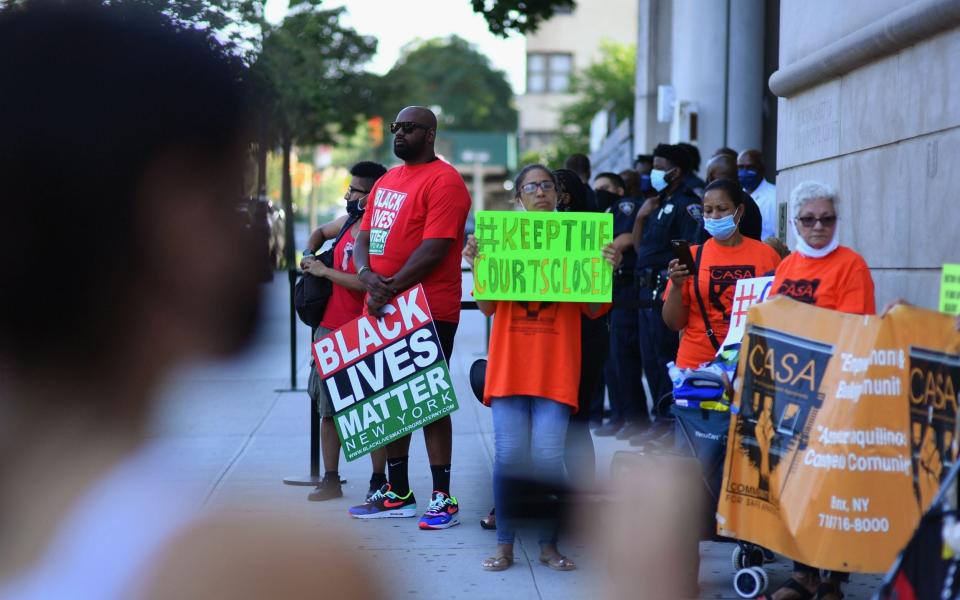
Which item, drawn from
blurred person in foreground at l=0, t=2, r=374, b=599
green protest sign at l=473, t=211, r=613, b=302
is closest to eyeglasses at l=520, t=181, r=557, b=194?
green protest sign at l=473, t=211, r=613, b=302

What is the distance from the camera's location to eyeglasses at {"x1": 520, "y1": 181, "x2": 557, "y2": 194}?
614 centimetres

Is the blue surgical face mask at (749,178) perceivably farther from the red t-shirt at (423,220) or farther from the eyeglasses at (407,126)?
the eyeglasses at (407,126)

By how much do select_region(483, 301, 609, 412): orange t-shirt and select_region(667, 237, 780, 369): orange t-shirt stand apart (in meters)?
0.53

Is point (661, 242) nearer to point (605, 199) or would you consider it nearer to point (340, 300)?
point (605, 199)

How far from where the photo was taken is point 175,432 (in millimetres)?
10031

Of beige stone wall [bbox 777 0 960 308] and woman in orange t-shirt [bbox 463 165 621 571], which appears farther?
beige stone wall [bbox 777 0 960 308]

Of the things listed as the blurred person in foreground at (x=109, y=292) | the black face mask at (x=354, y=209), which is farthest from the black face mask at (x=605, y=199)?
the black face mask at (x=354, y=209)

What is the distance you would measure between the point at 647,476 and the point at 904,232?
264 cm

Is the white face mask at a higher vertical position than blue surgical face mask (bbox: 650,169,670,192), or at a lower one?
lower

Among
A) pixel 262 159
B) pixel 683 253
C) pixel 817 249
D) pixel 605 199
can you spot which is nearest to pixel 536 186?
pixel 683 253

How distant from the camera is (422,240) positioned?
266 inches

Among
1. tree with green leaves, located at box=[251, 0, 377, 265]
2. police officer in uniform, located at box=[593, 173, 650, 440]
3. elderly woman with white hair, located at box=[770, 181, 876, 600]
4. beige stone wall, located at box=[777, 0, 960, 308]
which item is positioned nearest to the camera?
elderly woman with white hair, located at box=[770, 181, 876, 600]

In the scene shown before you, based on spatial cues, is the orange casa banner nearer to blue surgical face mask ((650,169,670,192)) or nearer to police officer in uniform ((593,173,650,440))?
blue surgical face mask ((650,169,670,192))

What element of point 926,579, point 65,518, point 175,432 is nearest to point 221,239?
point 175,432
